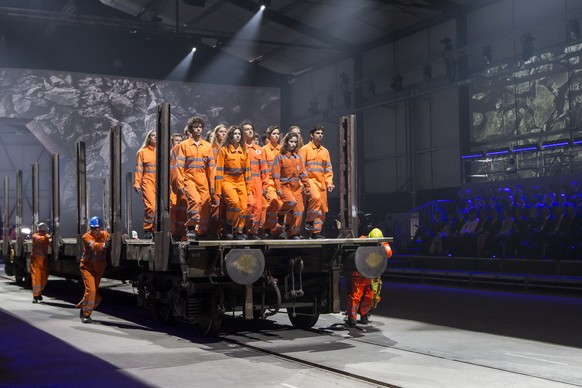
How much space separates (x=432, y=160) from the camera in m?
32.3

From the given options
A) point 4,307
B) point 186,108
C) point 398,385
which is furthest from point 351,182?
point 186,108

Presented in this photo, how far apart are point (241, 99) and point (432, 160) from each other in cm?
1097

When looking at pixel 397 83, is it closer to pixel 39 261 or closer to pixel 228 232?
pixel 39 261

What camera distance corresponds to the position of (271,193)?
1225cm

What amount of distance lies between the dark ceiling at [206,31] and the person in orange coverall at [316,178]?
1841cm

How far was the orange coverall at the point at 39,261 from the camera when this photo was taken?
17.4 m

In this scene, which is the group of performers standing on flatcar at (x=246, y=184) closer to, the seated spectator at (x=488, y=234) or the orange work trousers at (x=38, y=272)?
the orange work trousers at (x=38, y=272)

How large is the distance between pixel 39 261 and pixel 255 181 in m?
7.62

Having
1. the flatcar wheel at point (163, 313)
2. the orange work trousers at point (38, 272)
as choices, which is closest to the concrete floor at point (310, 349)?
the flatcar wheel at point (163, 313)

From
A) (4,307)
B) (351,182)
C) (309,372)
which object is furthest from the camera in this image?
(4,307)

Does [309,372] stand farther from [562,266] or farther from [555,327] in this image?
[562,266]

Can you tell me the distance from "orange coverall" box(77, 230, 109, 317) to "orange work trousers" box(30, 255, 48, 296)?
4.24 meters

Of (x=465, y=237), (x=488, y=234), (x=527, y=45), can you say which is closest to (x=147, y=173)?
(x=488, y=234)

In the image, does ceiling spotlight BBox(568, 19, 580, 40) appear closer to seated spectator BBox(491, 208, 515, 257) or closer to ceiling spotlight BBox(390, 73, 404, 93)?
seated spectator BBox(491, 208, 515, 257)
